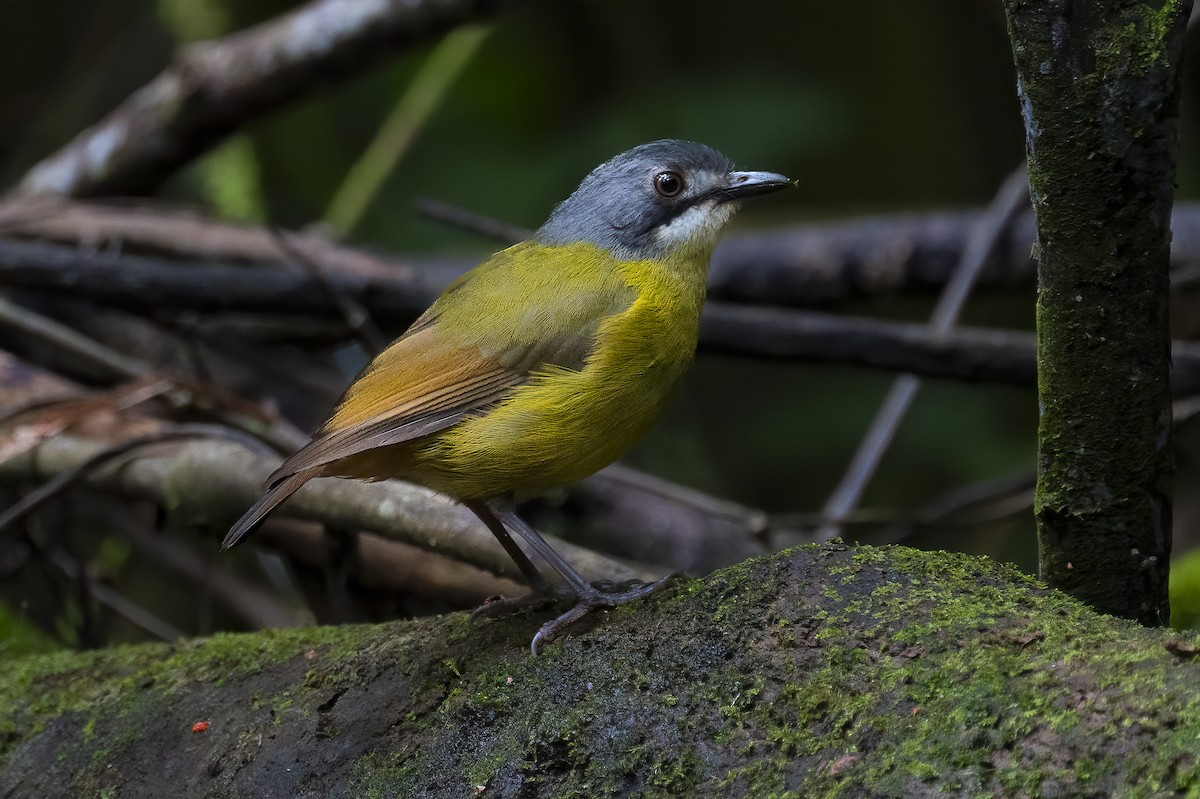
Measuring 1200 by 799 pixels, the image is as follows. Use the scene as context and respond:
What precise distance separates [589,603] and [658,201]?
140 cm

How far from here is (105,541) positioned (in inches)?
232

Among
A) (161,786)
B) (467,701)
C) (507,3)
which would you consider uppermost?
(507,3)

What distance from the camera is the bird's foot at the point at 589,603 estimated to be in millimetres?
2479

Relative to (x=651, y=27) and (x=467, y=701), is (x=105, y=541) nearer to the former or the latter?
(x=467, y=701)

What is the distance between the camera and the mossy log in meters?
1.67

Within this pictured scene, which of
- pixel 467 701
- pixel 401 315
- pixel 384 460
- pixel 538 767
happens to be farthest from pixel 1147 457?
pixel 401 315

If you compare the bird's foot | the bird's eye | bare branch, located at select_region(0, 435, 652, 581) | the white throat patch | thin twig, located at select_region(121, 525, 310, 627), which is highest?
the bird's eye

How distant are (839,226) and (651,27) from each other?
3.04 metres

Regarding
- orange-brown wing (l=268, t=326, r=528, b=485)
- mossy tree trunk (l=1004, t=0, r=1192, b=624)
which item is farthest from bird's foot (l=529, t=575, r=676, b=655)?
mossy tree trunk (l=1004, t=0, r=1192, b=624)

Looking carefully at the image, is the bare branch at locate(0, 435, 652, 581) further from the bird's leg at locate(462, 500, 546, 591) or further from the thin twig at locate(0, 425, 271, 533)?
the bird's leg at locate(462, 500, 546, 591)

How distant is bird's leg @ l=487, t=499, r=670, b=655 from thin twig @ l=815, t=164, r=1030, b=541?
2015 millimetres

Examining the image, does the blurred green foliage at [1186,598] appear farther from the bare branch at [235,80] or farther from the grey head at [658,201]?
the bare branch at [235,80]

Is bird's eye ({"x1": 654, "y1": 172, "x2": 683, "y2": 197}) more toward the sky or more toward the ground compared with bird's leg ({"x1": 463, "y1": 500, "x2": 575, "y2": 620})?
more toward the sky

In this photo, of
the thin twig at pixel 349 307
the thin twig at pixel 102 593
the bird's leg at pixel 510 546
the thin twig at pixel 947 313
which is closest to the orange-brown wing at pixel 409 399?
the bird's leg at pixel 510 546
